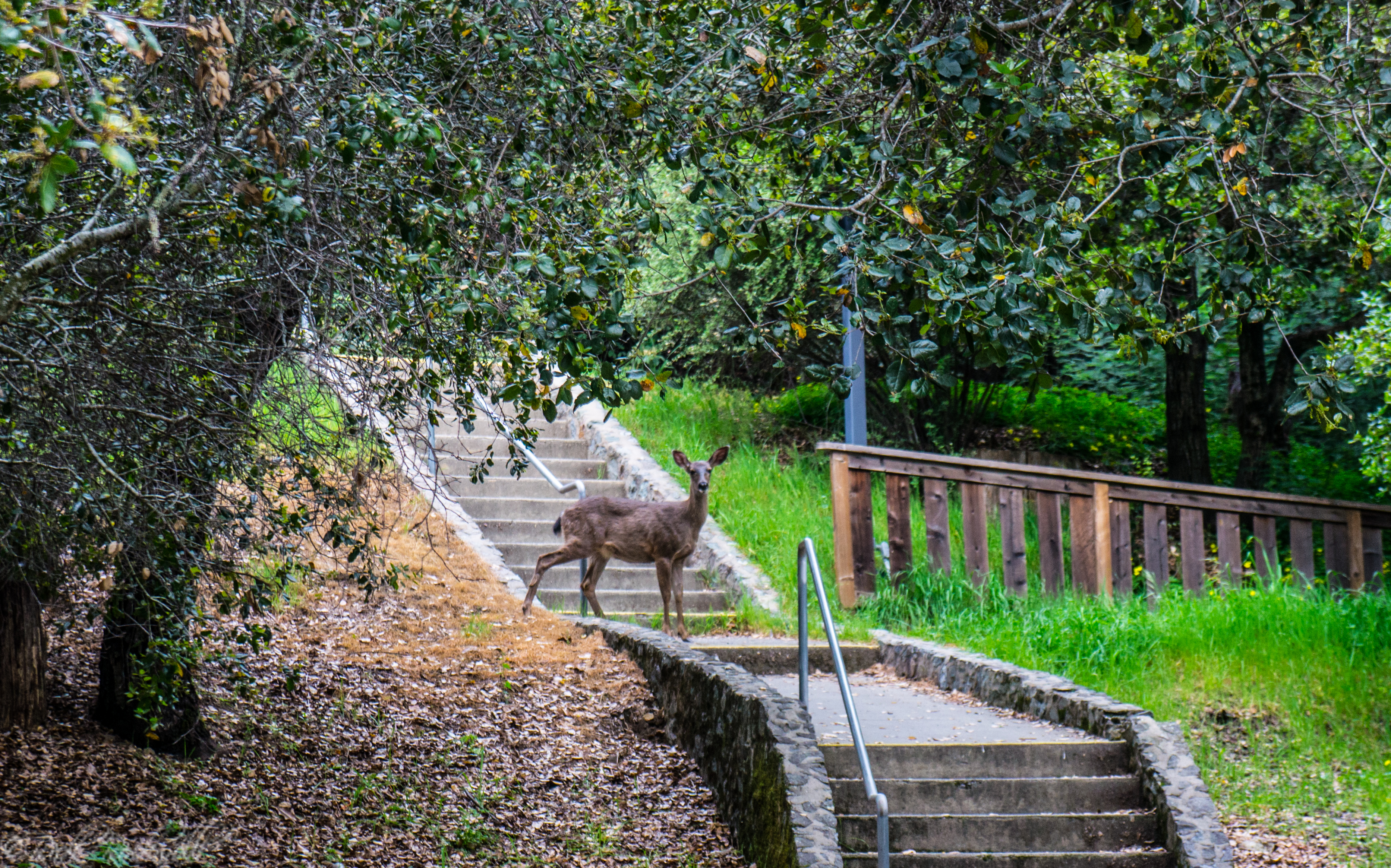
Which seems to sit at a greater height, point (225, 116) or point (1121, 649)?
point (225, 116)

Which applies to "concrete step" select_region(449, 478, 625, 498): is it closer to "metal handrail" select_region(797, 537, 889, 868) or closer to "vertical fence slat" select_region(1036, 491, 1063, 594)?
"vertical fence slat" select_region(1036, 491, 1063, 594)

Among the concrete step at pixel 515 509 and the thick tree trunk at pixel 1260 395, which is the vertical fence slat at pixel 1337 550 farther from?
the concrete step at pixel 515 509

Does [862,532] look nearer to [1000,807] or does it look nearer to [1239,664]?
[1239,664]

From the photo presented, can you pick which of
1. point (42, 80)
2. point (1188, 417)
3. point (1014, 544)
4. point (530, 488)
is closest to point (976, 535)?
point (1014, 544)

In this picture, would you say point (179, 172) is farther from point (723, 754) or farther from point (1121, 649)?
point (1121, 649)

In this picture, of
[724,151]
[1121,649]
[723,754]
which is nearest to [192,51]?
[724,151]

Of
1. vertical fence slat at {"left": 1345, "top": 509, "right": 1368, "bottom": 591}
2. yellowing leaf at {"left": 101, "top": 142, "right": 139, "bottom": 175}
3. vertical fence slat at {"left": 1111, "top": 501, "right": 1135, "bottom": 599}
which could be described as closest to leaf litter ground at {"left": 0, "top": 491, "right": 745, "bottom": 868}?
yellowing leaf at {"left": 101, "top": 142, "right": 139, "bottom": 175}

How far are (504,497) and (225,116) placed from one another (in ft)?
27.3

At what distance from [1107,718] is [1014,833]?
1.06 meters

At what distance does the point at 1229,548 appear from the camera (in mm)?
9336

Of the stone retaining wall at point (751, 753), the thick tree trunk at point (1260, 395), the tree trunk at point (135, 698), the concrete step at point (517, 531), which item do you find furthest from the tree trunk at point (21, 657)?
the thick tree trunk at point (1260, 395)

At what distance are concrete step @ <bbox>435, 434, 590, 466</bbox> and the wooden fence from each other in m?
4.63

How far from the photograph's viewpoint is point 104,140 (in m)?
2.43

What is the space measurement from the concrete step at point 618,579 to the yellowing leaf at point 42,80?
845 centimetres
